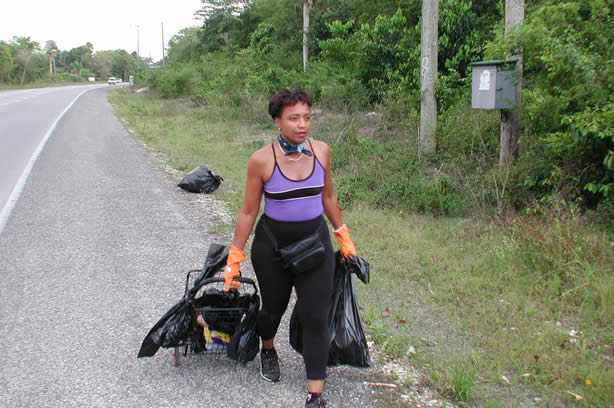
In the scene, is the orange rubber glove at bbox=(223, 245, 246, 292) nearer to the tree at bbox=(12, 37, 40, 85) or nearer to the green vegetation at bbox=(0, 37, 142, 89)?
the green vegetation at bbox=(0, 37, 142, 89)

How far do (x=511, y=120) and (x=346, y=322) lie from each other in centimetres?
454

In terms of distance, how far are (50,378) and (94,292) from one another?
55.5 inches

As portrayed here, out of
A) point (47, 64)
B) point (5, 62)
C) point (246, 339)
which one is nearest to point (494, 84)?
point (246, 339)

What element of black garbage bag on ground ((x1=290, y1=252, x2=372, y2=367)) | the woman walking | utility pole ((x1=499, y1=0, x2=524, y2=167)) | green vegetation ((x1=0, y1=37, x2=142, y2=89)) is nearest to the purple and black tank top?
the woman walking

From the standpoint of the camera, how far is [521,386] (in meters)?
3.28

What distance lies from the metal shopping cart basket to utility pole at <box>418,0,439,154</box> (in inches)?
248

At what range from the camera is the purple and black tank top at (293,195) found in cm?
295

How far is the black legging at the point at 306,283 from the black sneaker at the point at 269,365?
354 millimetres

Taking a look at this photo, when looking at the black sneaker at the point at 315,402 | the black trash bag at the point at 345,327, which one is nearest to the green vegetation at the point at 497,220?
the black trash bag at the point at 345,327

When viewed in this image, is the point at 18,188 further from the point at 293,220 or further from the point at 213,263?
the point at 293,220

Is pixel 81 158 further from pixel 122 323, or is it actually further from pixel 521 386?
pixel 521 386

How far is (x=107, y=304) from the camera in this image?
14.8 feet

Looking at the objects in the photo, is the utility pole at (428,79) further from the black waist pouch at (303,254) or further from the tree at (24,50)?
the tree at (24,50)

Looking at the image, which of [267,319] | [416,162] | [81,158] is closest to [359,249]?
[267,319]
